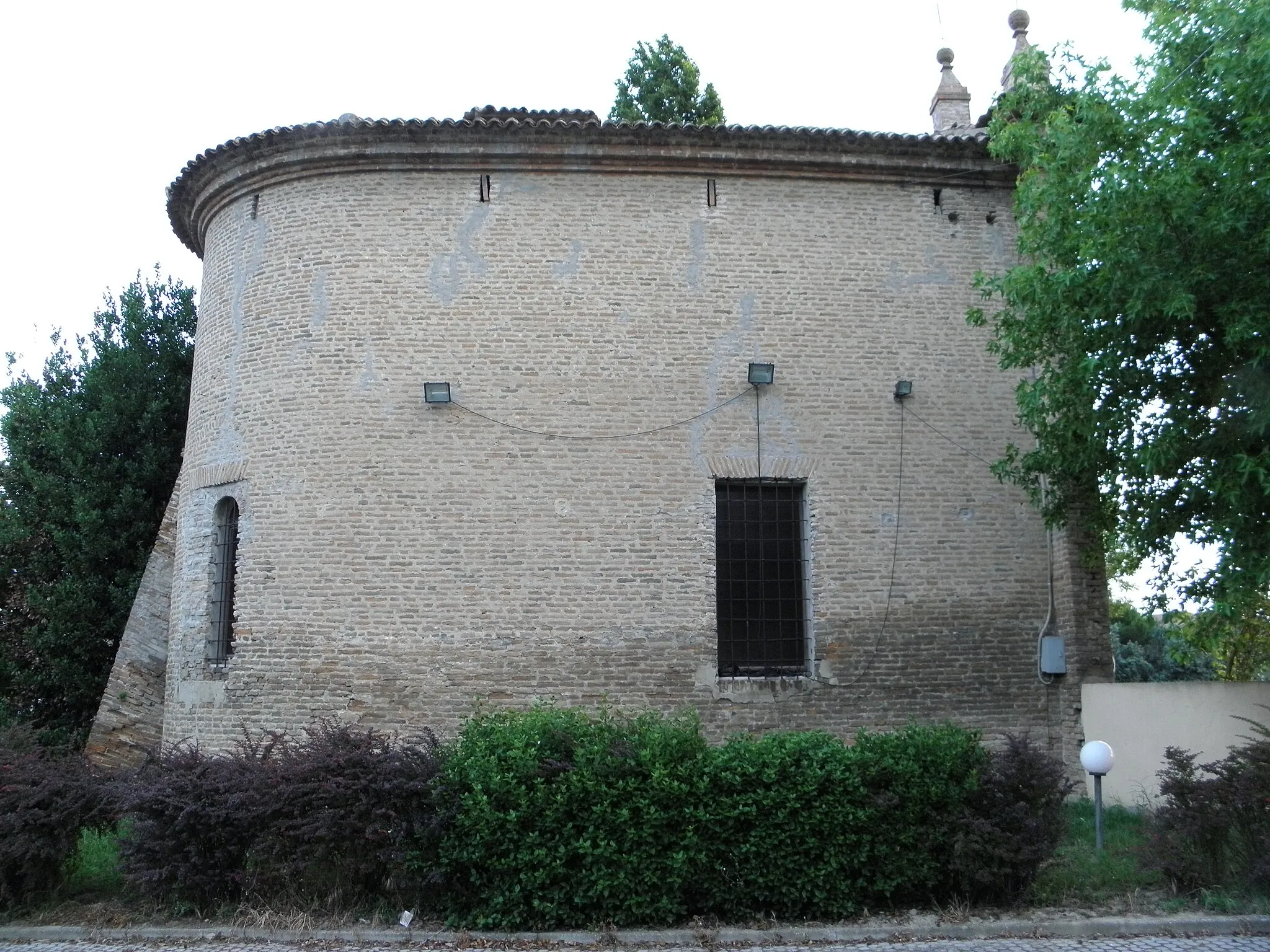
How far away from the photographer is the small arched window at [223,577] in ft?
37.0

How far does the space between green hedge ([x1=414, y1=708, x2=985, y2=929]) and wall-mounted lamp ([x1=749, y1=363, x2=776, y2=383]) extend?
5070 mm

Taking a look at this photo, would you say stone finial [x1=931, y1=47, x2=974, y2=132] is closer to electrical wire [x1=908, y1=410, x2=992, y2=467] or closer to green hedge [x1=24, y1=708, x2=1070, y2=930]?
electrical wire [x1=908, y1=410, x2=992, y2=467]

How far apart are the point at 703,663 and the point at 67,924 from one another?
594 centimetres

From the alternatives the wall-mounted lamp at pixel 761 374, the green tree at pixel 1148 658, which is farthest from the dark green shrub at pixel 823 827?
the green tree at pixel 1148 658

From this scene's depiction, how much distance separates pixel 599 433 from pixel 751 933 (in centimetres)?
566

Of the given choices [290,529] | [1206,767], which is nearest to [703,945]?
[1206,767]

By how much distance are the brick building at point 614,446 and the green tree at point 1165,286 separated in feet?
6.51

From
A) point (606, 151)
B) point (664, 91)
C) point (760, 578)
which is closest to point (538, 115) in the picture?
point (606, 151)

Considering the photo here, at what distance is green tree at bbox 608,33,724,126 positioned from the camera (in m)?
21.0

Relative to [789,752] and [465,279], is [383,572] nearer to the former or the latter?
[465,279]

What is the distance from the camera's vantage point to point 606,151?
11.2 metres

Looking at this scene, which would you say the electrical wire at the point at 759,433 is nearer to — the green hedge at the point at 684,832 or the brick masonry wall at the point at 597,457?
the brick masonry wall at the point at 597,457

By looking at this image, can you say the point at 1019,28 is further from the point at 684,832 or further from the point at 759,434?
the point at 684,832

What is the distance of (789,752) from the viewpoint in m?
6.81
